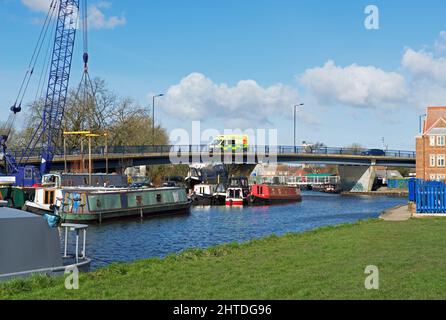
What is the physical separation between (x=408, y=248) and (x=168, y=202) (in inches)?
1604

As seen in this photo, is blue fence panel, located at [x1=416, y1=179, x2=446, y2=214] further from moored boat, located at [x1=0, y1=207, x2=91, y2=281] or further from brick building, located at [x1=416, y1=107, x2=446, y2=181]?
brick building, located at [x1=416, y1=107, x2=446, y2=181]

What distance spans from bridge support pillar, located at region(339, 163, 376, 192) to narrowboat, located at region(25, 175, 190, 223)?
62344mm

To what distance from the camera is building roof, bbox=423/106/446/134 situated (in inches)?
2911

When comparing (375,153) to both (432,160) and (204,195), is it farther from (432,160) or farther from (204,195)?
(204,195)

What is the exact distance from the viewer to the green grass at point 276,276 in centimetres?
1008

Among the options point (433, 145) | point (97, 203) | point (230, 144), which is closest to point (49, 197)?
point (97, 203)

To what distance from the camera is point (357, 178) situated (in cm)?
11212

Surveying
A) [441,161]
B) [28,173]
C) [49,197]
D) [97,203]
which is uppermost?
[441,161]

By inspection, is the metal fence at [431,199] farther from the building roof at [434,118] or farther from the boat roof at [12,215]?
the building roof at [434,118]

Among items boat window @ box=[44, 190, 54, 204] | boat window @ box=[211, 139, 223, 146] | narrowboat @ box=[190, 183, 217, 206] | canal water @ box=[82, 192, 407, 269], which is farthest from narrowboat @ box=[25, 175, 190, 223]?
boat window @ box=[211, 139, 223, 146]

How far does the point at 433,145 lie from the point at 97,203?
45.9 m
